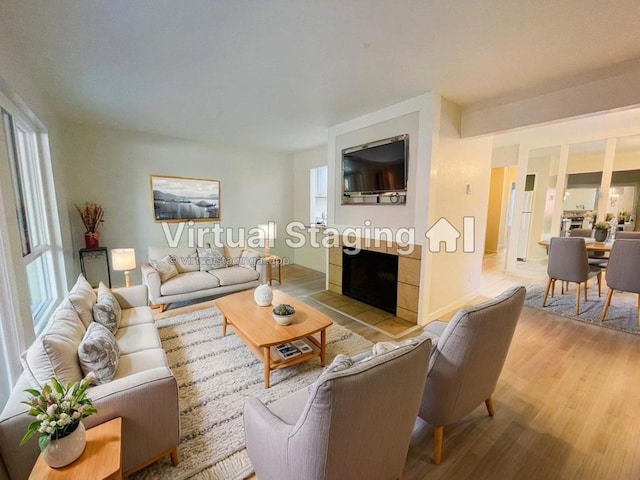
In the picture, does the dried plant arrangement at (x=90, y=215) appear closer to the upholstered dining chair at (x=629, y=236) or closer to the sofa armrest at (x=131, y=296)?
the sofa armrest at (x=131, y=296)

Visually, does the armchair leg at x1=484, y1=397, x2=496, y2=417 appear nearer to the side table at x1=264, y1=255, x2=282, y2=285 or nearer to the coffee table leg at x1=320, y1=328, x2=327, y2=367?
the coffee table leg at x1=320, y1=328, x2=327, y2=367

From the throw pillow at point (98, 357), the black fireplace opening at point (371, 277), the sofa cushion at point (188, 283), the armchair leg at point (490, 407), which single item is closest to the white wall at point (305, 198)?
the black fireplace opening at point (371, 277)

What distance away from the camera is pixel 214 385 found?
80.3 inches

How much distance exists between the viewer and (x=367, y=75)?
2.38 m

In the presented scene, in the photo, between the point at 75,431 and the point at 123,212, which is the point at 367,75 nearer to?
the point at 75,431

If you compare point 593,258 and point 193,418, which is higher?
point 593,258

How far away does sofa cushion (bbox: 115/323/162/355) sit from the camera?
191 centimetres

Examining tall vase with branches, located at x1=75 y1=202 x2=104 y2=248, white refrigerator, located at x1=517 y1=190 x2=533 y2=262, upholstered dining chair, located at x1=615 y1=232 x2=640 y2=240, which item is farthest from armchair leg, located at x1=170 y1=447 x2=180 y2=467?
white refrigerator, located at x1=517 y1=190 x2=533 y2=262

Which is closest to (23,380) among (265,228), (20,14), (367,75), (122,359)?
(122,359)

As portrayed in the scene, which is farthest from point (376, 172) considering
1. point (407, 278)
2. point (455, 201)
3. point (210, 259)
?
point (210, 259)

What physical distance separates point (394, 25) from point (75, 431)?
2.63 metres

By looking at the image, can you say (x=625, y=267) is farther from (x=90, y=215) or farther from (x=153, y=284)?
(x=90, y=215)

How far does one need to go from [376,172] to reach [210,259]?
271cm

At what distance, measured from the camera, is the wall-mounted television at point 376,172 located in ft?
10.2
